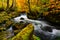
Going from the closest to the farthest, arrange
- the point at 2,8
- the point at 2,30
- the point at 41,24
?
the point at 2,30, the point at 41,24, the point at 2,8

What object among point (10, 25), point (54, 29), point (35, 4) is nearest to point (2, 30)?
point (10, 25)

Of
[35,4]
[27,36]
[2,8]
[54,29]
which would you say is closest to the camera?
[27,36]

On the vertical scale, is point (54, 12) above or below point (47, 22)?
above

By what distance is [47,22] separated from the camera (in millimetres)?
15031

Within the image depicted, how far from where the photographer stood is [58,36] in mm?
11211

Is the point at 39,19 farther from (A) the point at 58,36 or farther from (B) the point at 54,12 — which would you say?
(A) the point at 58,36

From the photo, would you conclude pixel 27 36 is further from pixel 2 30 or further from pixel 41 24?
pixel 41 24

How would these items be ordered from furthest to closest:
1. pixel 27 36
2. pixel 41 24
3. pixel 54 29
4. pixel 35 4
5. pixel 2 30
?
pixel 35 4 → pixel 41 24 → pixel 54 29 → pixel 2 30 → pixel 27 36

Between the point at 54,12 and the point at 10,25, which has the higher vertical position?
the point at 54,12

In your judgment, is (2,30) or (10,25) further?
(10,25)

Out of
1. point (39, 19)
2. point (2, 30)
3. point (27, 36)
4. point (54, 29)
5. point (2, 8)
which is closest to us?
point (27, 36)

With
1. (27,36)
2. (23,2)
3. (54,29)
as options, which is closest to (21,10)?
(23,2)

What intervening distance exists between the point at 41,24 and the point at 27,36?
26.3ft

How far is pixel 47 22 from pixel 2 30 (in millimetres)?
5192
